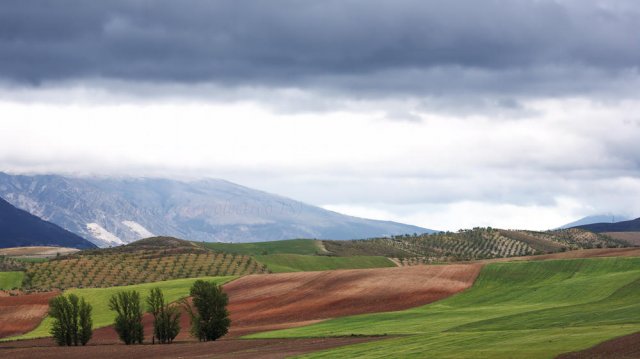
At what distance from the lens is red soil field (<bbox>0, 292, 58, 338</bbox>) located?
13950cm

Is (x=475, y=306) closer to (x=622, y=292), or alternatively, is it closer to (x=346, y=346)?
(x=622, y=292)

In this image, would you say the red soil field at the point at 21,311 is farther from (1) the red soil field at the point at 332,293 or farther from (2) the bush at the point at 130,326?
(1) the red soil field at the point at 332,293

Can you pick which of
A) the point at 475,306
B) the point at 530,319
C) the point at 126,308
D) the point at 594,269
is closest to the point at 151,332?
the point at 126,308

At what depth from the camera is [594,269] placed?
14875 centimetres

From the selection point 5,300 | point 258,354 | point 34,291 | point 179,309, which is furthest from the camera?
point 34,291

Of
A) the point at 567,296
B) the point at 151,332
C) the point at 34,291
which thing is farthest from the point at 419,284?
the point at 34,291

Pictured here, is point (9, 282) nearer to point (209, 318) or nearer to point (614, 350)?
point (209, 318)

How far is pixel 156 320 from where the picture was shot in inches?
4719

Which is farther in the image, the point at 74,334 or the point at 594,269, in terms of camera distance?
the point at 594,269

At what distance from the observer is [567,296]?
124 metres

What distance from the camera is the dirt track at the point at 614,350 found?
6594 centimetres

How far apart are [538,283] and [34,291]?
3557 inches

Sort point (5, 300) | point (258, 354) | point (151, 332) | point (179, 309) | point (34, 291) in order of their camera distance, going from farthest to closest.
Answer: point (34, 291) → point (5, 300) → point (179, 309) → point (151, 332) → point (258, 354)

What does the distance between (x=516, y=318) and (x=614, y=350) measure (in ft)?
110
